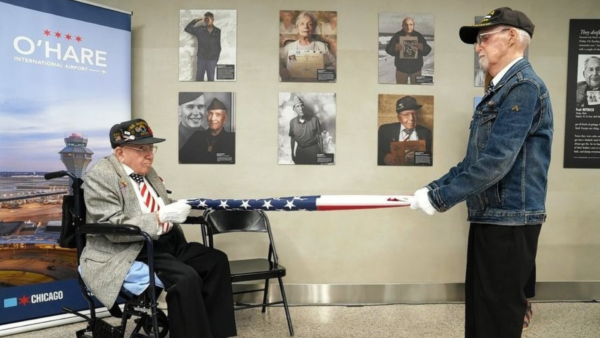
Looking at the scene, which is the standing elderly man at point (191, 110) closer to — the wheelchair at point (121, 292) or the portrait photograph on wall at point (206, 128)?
the portrait photograph on wall at point (206, 128)

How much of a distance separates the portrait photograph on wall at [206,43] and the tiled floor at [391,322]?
2.12 meters

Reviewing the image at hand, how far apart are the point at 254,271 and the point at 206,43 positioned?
205 centimetres

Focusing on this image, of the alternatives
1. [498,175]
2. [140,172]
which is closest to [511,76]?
[498,175]

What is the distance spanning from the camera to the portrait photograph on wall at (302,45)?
428 cm

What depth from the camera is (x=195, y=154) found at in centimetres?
430

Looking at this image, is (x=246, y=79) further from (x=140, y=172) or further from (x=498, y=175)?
(x=498, y=175)

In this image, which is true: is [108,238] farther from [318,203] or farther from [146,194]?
[318,203]

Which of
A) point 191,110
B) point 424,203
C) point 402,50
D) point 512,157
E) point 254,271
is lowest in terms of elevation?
point 254,271

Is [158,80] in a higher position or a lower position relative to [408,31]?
lower

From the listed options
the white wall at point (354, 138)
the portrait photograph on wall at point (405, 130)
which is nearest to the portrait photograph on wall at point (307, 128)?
the white wall at point (354, 138)

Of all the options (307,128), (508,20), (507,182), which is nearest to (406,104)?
(307,128)

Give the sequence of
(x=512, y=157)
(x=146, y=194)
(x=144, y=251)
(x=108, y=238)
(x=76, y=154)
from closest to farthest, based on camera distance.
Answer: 1. (x=512, y=157)
2. (x=108, y=238)
3. (x=144, y=251)
4. (x=146, y=194)
5. (x=76, y=154)

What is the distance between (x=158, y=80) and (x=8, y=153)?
133 cm

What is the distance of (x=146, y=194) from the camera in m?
3.16
